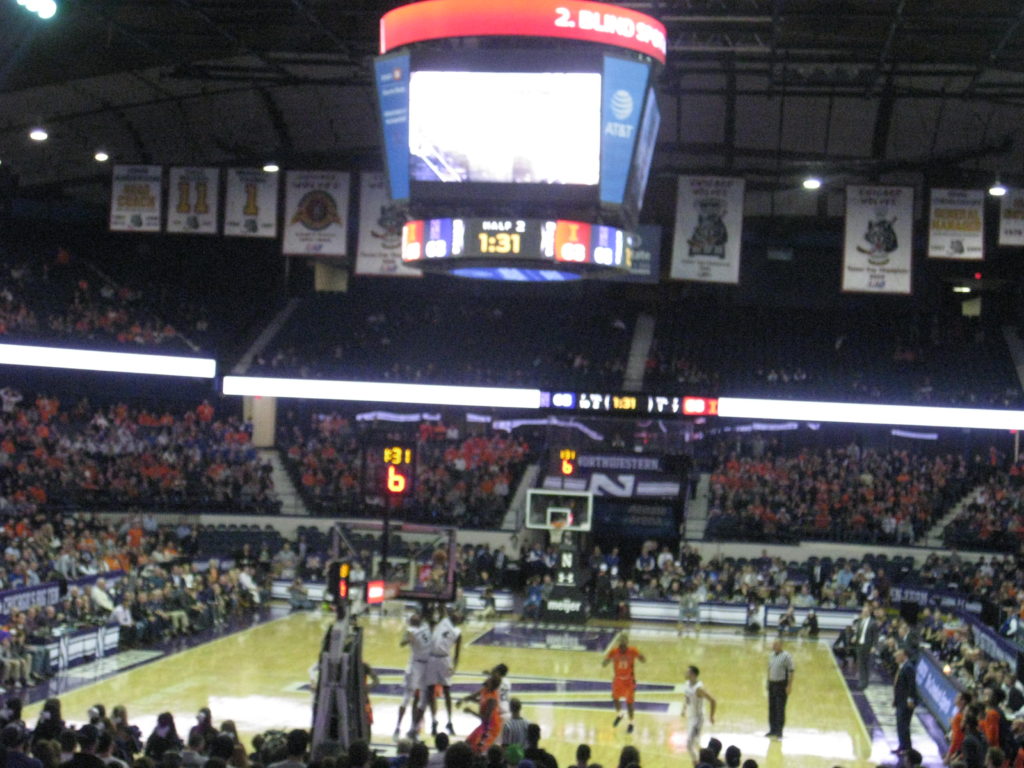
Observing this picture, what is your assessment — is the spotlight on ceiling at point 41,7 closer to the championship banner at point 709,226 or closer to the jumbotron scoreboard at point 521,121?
the jumbotron scoreboard at point 521,121

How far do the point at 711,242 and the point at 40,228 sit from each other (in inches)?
956

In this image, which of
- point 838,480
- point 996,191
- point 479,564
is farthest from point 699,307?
point 996,191

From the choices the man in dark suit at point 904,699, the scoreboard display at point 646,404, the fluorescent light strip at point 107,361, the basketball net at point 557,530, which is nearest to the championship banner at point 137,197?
the fluorescent light strip at point 107,361

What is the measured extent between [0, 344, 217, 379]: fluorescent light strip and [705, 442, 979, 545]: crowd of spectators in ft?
49.0

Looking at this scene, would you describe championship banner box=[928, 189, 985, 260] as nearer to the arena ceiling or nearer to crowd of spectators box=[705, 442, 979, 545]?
the arena ceiling

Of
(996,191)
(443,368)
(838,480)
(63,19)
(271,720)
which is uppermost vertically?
(63,19)

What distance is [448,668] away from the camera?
18.6m

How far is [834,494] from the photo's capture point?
38.4m

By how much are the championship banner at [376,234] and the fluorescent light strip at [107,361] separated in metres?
10.3

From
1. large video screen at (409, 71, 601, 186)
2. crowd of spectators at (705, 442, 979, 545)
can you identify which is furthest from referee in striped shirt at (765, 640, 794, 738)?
crowd of spectators at (705, 442, 979, 545)

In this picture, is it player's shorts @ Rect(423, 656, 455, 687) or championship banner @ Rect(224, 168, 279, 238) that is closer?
player's shorts @ Rect(423, 656, 455, 687)

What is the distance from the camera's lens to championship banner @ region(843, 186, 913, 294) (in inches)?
1062

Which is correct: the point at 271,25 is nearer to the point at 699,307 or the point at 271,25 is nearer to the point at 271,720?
the point at 271,720

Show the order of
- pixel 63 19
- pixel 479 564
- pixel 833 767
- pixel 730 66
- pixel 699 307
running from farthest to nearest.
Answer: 1. pixel 699 307
2. pixel 479 564
3. pixel 730 66
4. pixel 63 19
5. pixel 833 767
